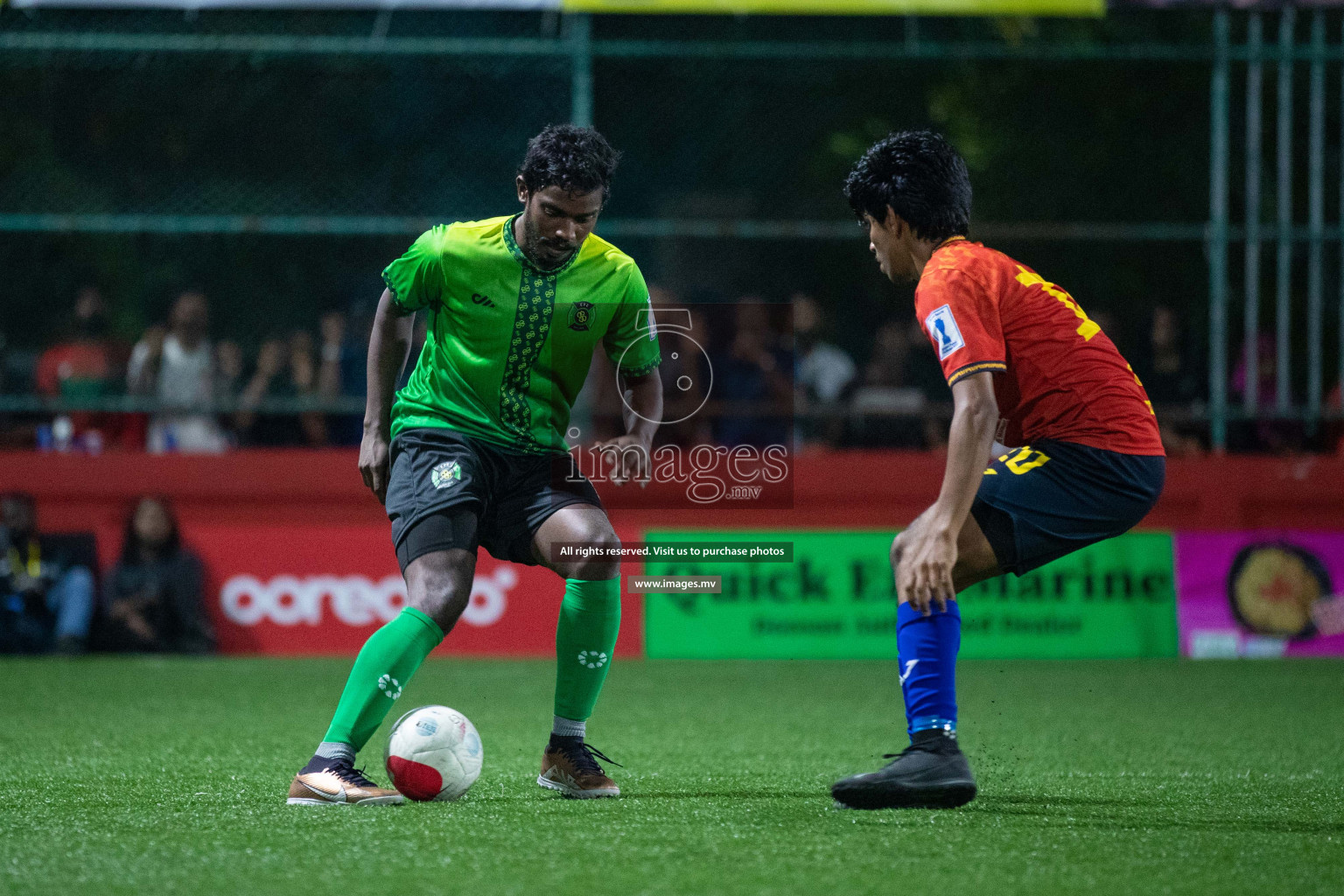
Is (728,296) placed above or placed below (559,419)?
above

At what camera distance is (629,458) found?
4.97 meters

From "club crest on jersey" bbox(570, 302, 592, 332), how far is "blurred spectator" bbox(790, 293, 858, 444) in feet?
18.6

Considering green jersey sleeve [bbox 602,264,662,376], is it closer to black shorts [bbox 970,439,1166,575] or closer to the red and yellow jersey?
the red and yellow jersey

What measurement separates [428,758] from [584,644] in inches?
23.8

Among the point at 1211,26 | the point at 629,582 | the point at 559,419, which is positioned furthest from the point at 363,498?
the point at 1211,26

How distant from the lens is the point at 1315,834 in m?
4.17

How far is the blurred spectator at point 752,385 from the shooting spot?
10297 millimetres

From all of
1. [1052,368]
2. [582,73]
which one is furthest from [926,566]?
[582,73]

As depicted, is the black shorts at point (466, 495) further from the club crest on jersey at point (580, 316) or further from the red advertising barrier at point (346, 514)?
the red advertising barrier at point (346, 514)

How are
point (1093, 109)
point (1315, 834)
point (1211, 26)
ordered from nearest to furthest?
point (1315, 834) < point (1211, 26) < point (1093, 109)

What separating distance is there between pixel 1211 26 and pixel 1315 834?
8495mm

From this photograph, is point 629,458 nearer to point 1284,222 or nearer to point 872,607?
point 872,607

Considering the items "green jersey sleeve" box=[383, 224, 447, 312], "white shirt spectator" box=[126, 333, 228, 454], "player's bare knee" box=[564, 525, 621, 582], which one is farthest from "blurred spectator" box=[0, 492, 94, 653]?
"player's bare knee" box=[564, 525, 621, 582]

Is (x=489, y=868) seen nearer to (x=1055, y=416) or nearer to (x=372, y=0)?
(x=1055, y=416)
